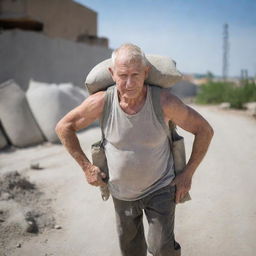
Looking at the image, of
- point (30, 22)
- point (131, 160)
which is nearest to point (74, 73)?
point (30, 22)

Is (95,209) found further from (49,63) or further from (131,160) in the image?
(49,63)

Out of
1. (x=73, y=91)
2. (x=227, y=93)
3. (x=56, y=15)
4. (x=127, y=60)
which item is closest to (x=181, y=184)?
(x=127, y=60)

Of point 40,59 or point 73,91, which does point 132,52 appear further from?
point 40,59

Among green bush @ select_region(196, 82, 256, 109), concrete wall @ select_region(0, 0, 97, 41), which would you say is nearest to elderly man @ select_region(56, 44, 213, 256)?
green bush @ select_region(196, 82, 256, 109)

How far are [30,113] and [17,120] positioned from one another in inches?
13.3

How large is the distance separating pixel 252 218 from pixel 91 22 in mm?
16975

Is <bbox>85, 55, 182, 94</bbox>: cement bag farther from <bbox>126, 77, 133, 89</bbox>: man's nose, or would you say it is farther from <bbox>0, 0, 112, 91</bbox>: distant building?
<bbox>0, 0, 112, 91</bbox>: distant building

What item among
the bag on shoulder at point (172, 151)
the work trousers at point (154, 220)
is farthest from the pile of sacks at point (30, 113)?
the work trousers at point (154, 220)

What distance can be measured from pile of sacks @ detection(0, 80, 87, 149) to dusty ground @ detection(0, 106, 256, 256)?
1257mm

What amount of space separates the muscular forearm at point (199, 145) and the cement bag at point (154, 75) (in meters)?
0.35

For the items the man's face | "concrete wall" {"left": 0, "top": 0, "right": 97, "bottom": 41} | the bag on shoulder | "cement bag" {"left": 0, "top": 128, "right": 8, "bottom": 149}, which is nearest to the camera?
the man's face

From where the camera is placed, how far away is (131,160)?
2037 mm

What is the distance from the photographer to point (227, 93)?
13.5 meters

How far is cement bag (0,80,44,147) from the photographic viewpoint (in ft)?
22.0
